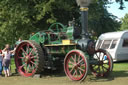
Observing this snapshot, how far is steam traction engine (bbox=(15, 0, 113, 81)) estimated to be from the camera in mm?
7155

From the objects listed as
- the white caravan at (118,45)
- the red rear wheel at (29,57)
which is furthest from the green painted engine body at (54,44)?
the white caravan at (118,45)

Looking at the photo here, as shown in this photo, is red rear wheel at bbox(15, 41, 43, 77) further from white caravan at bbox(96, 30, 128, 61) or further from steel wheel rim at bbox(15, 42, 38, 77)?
white caravan at bbox(96, 30, 128, 61)

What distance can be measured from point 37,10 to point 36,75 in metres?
8.62

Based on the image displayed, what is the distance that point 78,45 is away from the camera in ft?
Result: 24.2

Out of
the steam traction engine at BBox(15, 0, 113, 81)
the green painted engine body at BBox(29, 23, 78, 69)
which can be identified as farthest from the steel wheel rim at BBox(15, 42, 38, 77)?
the green painted engine body at BBox(29, 23, 78, 69)

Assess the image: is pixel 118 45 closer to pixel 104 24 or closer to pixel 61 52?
pixel 61 52

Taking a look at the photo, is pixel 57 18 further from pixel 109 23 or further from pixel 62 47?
pixel 62 47

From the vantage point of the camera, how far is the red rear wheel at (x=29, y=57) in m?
7.60

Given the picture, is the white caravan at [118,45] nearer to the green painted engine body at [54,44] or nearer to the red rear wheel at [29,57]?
the green painted engine body at [54,44]

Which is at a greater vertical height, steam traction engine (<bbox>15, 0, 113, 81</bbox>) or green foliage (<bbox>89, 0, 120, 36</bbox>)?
green foliage (<bbox>89, 0, 120, 36</bbox>)

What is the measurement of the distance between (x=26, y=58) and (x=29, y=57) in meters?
0.12

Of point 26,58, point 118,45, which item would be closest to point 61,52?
point 26,58

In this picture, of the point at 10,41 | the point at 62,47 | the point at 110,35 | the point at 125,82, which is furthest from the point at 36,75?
the point at 10,41

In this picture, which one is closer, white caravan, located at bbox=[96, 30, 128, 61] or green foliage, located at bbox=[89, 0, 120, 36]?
white caravan, located at bbox=[96, 30, 128, 61]
